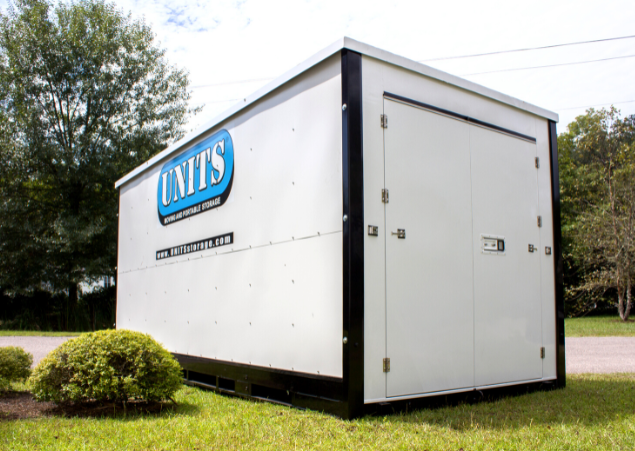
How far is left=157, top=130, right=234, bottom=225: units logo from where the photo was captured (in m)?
5.68

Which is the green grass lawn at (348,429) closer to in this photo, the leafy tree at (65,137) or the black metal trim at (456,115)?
the black metal trim at (456,115)

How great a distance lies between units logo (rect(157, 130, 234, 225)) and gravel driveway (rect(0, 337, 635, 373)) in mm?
3903

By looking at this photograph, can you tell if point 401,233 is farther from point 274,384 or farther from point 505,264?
point 274,384

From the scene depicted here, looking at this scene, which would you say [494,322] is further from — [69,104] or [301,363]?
[69,104]

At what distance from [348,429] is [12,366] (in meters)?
3.66

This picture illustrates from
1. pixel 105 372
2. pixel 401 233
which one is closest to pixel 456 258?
pixel 401 233

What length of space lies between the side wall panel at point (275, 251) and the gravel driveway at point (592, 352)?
429 centimetres

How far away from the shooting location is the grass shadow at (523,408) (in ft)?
12.6

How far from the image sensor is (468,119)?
4.98m

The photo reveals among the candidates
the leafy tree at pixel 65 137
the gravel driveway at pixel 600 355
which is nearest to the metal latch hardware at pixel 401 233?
the gravel driveway at pixel 600 355

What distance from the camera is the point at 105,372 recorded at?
172 inches

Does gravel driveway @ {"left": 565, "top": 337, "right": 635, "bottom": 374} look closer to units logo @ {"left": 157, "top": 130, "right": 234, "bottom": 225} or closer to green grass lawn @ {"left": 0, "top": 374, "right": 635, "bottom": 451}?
green grass lawn @ {"left": 0, "top": 374, "right": 635, "bottom": 451}

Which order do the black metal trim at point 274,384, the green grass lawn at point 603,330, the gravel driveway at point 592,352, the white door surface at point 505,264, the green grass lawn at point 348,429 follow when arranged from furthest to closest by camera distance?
the green grass lawn at point 603,330
the gravel driveway at point 592,352
the white door surface at point 505,264
the black metal trim at point 274,384
the green grass lawn at point 348,429

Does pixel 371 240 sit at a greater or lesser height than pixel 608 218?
lesser
